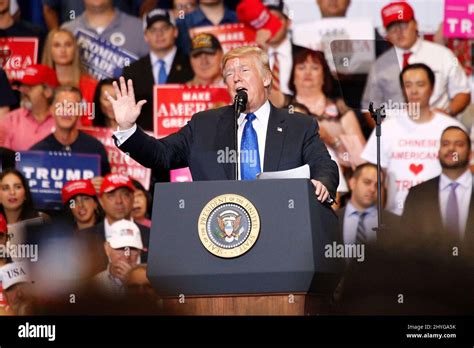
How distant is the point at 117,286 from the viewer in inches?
266

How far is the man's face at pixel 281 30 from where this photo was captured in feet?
23.3

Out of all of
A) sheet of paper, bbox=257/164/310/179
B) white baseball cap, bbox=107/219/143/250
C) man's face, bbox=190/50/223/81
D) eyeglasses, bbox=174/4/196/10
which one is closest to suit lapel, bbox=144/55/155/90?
man's face, bbox=190/50/223/81

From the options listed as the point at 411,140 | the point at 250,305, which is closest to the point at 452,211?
the point at 411,140

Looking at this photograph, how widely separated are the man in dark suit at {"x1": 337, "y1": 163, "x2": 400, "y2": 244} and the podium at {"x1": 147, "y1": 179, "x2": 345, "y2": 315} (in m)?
3.30

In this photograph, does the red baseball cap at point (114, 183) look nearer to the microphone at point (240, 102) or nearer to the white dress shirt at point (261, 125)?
the white dress shirt at point (261, 125)

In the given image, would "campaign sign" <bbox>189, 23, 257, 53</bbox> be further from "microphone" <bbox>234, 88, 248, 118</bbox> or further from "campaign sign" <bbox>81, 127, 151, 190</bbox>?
"microphone" <bbox>234, 88, 248, 118</bbox>

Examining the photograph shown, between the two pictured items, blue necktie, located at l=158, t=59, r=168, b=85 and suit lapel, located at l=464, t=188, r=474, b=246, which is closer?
suit lapel, located at l=464, t=188, r=474, b=246

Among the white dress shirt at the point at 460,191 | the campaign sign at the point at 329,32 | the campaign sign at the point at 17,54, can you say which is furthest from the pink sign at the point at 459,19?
the campaign sign at the point at 17,54

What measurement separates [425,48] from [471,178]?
0.91 m

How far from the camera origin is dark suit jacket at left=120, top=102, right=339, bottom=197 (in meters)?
3.96

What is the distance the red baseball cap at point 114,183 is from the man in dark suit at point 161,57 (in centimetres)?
54

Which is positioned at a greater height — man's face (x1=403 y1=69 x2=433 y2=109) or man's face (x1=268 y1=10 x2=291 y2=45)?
man's face (x1=268 y1=10 x2=291 y2=45)

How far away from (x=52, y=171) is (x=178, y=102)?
37.3 inches

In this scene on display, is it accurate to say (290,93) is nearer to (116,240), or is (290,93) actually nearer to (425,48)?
(425,48)
